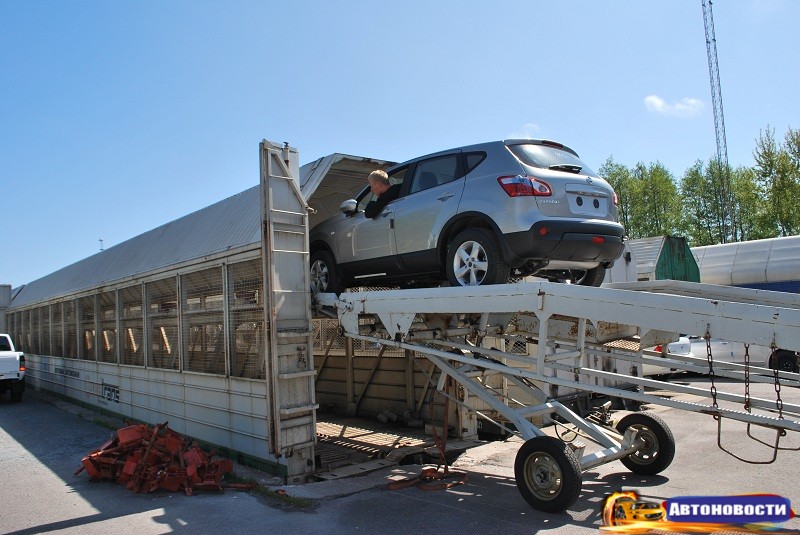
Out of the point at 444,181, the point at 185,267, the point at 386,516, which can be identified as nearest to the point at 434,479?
the point at 386,516

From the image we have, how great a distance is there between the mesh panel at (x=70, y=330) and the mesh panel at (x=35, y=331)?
4069mm

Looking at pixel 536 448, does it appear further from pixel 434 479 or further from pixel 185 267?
pixel 185 267

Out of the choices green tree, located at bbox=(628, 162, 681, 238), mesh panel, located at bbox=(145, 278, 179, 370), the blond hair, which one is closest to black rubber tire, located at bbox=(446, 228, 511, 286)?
the blond hair

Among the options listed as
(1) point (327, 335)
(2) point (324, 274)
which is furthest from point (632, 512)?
(1) point (327, 335)

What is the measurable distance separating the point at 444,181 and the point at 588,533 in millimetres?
3652

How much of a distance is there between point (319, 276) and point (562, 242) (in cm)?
378

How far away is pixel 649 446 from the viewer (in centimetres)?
658

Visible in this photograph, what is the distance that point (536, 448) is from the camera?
5336mm

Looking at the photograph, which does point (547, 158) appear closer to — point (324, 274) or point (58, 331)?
point (324, 274)

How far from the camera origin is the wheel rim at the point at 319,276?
27.2ft

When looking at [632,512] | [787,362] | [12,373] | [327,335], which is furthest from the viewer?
[12,373]

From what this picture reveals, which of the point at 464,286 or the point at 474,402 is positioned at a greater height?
the point at 464,286

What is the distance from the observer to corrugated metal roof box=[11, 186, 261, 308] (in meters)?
8.20

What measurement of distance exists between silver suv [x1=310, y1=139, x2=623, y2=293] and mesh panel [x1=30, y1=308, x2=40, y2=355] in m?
16.2
